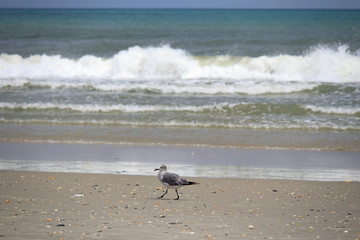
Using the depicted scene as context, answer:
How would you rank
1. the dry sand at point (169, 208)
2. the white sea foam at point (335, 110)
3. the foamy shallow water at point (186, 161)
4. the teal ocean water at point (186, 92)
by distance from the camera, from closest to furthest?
the dry sand at point (169, 208), the foamy shallow water at point (186, 161), the teal ocean water at point (186, 92), the white sea foam at point (335, 110)

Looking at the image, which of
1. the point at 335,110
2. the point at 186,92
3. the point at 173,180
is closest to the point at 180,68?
the point at 186,92

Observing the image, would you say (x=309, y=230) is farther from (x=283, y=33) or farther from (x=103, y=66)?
(x=283, y=33)

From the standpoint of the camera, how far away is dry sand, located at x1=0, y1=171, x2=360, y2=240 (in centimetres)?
508

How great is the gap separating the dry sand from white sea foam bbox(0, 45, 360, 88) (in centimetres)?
1136

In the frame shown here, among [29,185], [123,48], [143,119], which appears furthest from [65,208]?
[123,48]

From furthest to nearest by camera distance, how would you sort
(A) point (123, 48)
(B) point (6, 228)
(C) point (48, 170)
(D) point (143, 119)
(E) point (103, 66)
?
(A) point (123, 48)
(E) point (103, 66)
(D) point (143, 119)
(C) point (48, 170)
(B) point (6, 228)

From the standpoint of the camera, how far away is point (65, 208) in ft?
19.4

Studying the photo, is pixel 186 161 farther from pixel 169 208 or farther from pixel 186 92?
pixel 186 92

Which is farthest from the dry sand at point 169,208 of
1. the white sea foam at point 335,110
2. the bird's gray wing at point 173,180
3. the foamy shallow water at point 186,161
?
the white sea foam at point 335,110

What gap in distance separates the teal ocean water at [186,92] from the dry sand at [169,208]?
3.22 meters

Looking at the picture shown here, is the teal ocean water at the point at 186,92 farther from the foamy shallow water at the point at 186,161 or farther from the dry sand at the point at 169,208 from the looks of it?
the dry sand at the point at 169,208

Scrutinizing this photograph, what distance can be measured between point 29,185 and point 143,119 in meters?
5.90

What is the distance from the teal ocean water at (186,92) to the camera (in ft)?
37.3

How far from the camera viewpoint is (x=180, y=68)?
2070 centimetres
